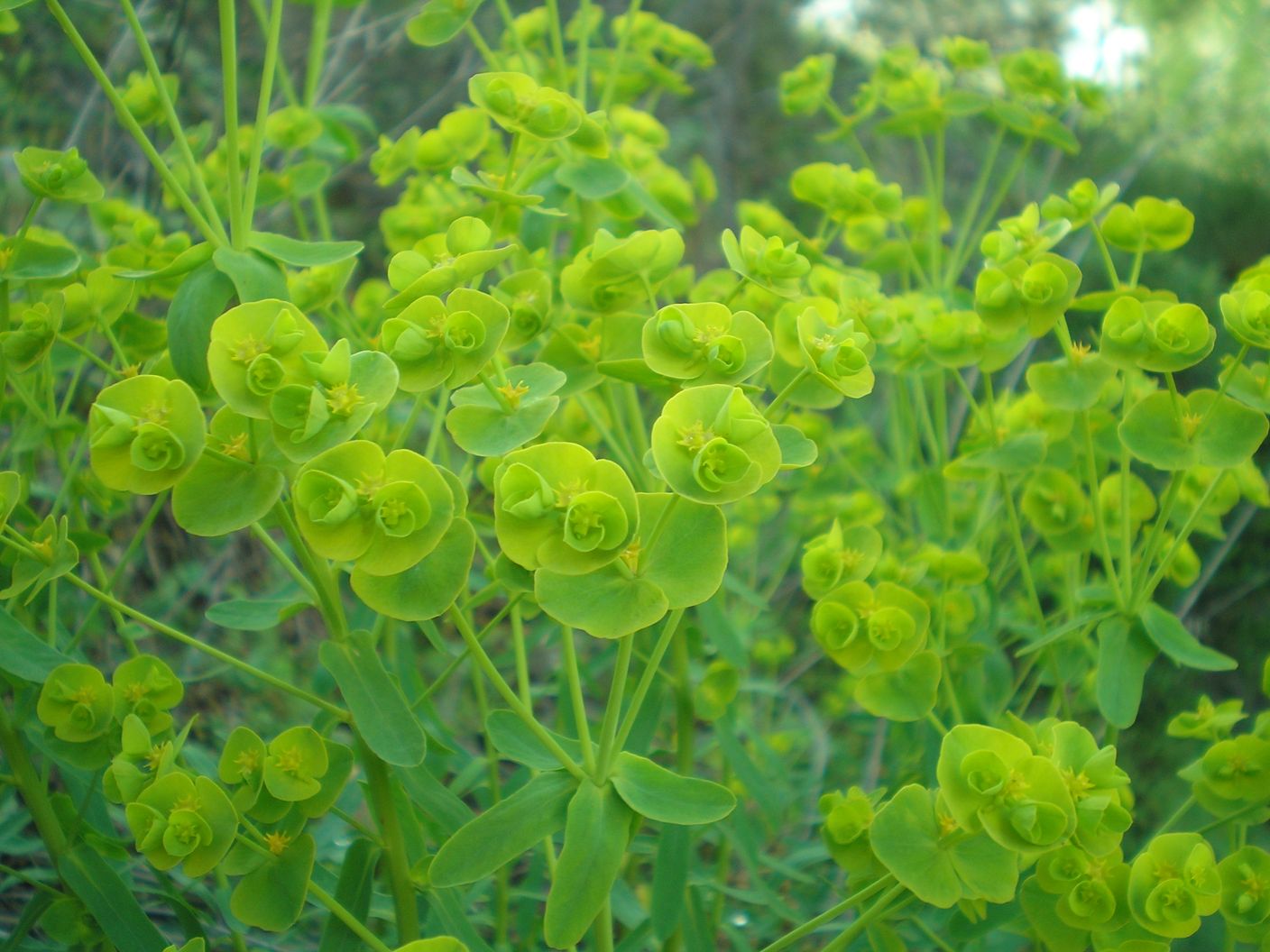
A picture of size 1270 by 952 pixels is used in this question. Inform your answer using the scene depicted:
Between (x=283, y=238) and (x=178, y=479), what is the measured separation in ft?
1.07

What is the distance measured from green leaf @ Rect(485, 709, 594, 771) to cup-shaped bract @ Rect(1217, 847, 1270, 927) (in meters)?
0.63

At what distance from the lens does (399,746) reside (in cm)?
92

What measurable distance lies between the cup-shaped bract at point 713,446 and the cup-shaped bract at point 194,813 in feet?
1.60

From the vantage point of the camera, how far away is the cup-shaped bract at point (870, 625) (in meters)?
1.07

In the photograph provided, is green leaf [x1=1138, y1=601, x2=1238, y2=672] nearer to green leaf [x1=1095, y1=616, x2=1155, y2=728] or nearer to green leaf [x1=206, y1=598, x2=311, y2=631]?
green leaf [x1=1095, y1=616, x2=1155, y2=728]

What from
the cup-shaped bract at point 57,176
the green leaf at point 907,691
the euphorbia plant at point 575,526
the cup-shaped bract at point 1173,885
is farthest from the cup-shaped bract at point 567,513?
the cup-shaped bract at point 57,176

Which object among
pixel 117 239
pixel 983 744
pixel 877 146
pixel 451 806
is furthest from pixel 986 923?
pixel 877 146

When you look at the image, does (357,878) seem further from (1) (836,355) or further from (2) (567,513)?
(1) (836,355)

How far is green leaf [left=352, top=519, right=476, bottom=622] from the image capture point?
84 centimetres

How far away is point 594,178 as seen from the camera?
129 cm

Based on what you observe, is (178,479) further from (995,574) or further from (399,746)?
(995,574)

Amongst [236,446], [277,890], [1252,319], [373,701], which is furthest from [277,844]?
[1252,319]

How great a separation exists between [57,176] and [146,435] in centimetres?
51

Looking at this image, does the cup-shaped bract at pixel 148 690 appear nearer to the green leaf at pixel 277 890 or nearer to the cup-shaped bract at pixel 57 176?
the green leaf at pixel 277 890
